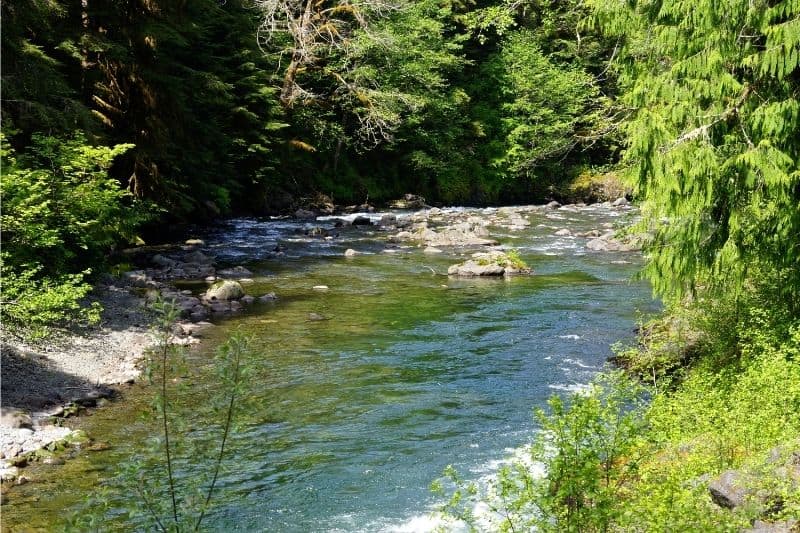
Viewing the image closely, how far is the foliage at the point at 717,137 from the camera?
7.96 m

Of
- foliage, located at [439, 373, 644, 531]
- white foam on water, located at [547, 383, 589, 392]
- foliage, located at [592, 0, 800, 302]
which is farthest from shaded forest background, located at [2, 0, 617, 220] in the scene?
foliage, located at [439, 373, 644, 531]

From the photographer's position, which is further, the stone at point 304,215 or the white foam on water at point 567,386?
the stone at point 304,215

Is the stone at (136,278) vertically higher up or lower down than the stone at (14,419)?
lower down

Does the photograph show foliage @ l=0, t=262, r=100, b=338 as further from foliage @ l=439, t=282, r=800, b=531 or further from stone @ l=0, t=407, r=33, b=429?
foliage @ l=439, t=282, r=800, b=531

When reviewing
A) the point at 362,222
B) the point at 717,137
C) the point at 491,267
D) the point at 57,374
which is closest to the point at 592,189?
the point at 362,222

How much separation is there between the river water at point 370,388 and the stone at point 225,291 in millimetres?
821

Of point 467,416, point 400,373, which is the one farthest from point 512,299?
point 467,416

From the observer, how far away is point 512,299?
18406 mm

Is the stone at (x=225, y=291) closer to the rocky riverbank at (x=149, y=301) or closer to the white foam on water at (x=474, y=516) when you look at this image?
the rocky riverbank at (x=149, y=301)

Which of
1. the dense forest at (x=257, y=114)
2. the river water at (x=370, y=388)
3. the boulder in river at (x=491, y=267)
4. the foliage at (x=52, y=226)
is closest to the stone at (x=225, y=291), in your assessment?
the river water at (x=370, y=388)

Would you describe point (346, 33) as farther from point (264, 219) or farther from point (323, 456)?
point (323, 456)

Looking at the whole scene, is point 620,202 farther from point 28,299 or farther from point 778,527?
point 778,527

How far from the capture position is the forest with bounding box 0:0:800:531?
5.82 meters

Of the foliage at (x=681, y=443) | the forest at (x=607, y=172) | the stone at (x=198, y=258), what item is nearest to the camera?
the foliage at (x=681, y=443)
